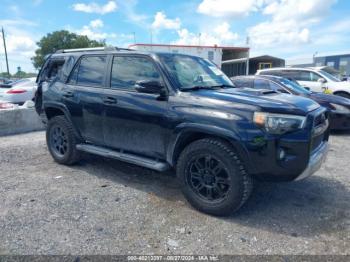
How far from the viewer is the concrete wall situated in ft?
26.4

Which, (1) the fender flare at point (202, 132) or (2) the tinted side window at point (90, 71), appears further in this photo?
(2) the tinted side window at point (90, 71)

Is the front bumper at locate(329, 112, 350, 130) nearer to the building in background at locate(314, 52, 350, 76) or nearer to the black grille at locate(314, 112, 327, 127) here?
the black grille at locate(314, 112, 327, 127)

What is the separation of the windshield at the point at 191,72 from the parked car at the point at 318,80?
8.28 meters

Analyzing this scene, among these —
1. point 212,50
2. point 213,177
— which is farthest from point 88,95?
point 212,50

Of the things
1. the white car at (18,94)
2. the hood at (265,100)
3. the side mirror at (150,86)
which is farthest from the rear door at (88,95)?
the white car at (18,94)

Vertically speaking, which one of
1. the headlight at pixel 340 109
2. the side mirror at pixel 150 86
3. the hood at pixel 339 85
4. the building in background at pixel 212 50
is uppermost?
the building in background at pixel 212 50

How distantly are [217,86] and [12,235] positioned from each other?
3020 mm

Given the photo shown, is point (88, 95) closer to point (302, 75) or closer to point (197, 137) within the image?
point (197, 137)

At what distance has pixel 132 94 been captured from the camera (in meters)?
4.10

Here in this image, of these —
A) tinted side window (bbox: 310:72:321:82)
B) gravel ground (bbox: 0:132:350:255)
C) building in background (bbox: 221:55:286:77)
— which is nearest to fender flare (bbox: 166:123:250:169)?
gravel ground (bbox: 0:132:350:255)

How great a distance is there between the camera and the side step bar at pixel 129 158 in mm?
3891

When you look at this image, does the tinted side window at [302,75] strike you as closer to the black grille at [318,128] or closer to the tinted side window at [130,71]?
the black grille at [318,128]

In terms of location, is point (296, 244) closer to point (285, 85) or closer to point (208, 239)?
point (208, 239)

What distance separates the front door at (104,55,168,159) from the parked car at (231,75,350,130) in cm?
387
